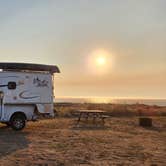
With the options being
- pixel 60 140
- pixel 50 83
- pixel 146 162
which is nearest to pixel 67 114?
pixel 50 83

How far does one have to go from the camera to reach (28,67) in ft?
69.4

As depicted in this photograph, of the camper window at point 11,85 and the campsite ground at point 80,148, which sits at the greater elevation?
the camper window at point 11,85

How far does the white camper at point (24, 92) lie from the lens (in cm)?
2019

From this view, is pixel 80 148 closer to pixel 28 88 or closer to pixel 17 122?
pixel 17 122

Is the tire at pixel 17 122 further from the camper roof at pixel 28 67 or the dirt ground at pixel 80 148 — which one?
the camper roof at pixel 28 67

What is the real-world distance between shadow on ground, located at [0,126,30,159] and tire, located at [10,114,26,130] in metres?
0.34

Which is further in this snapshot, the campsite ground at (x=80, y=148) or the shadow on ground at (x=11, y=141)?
the shadow on ground at (x=11, y=141)

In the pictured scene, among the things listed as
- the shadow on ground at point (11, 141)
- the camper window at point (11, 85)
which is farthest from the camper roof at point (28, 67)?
the shadow on ground at point (11, 141)

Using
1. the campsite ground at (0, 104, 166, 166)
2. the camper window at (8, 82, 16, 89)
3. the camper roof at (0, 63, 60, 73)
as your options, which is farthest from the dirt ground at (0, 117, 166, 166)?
the camper roof at (0, 63, 60, 73)

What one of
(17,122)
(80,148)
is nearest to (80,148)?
(80,148)

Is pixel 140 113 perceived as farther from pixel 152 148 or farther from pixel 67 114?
pixel 152 148

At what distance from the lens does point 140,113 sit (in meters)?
36.0

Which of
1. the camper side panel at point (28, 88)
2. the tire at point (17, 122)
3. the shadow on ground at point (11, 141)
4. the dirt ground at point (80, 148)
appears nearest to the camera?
the dirt ground at point (80, 148)

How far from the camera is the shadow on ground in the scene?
45.9 feet
